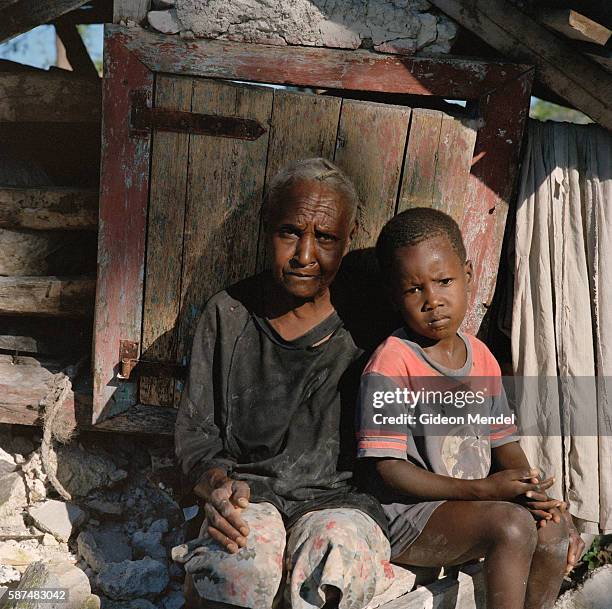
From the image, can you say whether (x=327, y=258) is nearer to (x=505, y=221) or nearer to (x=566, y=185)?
(x=505, y=221)

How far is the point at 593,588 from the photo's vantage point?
129 inches

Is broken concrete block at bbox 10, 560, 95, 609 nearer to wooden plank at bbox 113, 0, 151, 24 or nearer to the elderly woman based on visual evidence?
the elderly woman

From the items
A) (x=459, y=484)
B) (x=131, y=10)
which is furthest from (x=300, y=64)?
(x=459, y=484)

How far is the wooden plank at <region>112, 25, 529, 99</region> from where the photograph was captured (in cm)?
294

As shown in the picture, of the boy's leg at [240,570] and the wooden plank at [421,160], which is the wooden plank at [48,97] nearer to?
the wooden plank at [421,160]

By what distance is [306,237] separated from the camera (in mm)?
2666

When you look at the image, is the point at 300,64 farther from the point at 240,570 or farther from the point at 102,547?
the point at 102,547

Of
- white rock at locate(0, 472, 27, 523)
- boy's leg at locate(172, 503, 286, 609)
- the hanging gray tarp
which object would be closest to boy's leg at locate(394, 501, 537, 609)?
boy's leg at locate(172, 503, 286, 609)

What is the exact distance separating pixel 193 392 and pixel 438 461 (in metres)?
0.89

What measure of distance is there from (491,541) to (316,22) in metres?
1.95

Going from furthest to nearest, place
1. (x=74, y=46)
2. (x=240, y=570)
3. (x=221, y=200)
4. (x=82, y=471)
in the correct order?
(x=74, y=46) < (x=82, y=471) < (x=221, y=200) < (x=240, y=570)

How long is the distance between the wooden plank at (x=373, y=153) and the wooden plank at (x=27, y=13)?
3.81 feet

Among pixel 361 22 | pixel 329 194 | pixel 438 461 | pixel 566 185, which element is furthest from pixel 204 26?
pixel 438 461

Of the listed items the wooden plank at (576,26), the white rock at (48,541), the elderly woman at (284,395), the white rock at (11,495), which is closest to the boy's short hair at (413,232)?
the elderly woman at (284,395)
